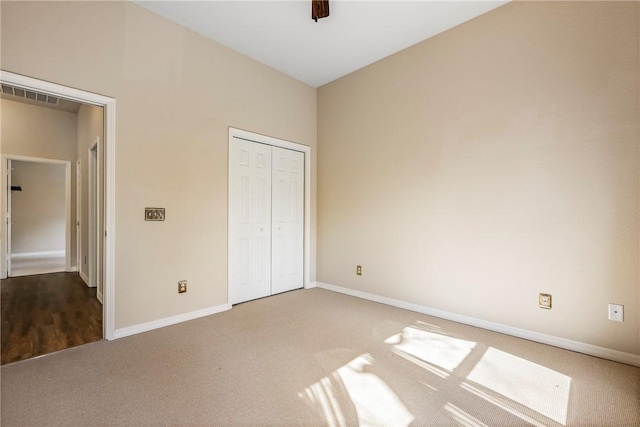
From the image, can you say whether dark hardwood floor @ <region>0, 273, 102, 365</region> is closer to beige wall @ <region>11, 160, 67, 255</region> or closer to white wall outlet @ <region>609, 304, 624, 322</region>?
white wall outlet @ <region>609, 304, 624, 322</region>

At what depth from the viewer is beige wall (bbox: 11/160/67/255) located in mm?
7730

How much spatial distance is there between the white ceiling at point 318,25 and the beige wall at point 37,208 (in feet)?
23.6

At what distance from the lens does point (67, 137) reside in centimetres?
511

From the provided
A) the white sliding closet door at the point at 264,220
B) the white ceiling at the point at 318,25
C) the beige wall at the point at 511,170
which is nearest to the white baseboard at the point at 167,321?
the white sliding closet door at the point at 264,220

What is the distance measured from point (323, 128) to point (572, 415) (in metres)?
3.83

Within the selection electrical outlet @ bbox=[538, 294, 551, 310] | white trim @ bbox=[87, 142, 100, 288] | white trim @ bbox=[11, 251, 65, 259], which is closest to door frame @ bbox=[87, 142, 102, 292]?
white trim @ bbox=[87, 142, 100, 288]

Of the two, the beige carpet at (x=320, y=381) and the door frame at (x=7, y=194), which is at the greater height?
the door frame at (x=7, y=194)

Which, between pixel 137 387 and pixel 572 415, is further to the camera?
pixel 137 387

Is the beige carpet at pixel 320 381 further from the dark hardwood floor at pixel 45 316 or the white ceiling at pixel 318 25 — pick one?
the white ceiling at pixel 318 25

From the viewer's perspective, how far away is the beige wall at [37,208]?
773 centimetres

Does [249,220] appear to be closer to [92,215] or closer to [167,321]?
[167,321]

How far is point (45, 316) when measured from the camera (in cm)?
306

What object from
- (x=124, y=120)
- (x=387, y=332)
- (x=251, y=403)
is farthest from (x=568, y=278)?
(x=124, y=120)

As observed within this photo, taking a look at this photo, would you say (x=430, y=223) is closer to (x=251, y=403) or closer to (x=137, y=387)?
(x=251, y=403)
